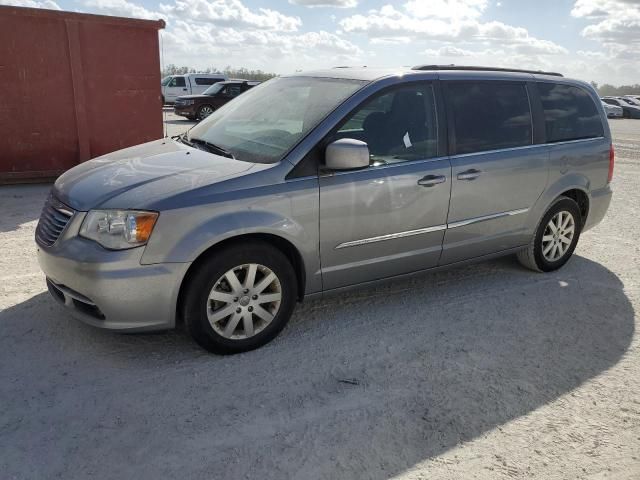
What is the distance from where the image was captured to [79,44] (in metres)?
8.05

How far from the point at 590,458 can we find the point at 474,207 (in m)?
2.05

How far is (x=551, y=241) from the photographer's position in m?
5.00

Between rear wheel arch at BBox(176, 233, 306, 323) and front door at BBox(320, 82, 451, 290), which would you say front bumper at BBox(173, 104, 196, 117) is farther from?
rear wheel arch at BBox(176, 233, 306, 323)

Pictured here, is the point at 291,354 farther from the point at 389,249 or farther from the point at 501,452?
the point at 501,452

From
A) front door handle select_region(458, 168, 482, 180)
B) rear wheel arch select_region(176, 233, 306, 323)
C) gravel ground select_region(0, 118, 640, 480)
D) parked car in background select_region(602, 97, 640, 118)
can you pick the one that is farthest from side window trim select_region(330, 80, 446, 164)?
parked car in background select_region(602, 97, 640, 118)

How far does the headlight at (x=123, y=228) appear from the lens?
3098 mm

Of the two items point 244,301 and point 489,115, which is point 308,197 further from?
point 489,115

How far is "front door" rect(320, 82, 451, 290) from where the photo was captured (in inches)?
143

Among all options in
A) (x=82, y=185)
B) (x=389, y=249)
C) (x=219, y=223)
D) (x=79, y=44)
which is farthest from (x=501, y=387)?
(x=79, y=44)

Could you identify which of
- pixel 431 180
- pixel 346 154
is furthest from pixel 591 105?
pixel 346 154

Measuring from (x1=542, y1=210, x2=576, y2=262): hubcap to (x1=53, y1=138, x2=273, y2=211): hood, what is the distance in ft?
9.23

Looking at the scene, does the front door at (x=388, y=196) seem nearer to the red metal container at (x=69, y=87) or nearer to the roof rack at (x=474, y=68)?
the roof rack at (x=474, y=68)

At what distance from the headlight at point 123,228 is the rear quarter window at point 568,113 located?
11.0 ft

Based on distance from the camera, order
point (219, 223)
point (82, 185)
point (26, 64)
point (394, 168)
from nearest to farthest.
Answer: point (219, 223)
point (82, 185)
point (394, 168)
point (26, 64)
